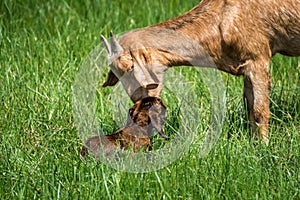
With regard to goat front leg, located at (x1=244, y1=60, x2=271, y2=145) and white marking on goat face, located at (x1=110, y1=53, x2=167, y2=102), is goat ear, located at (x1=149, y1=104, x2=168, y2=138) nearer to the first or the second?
white marking on goat face, located at (x1=110, y1=53, x2=167, y2=102)

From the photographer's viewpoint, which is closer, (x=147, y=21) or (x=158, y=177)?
(x=158, y=177)

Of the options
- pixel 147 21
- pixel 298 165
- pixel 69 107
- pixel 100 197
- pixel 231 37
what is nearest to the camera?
pixel 100 197

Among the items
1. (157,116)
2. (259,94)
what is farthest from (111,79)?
(259,94)

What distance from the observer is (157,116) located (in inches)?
216

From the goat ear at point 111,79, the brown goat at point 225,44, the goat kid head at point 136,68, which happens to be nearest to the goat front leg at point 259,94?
the brown goat at point 225,44

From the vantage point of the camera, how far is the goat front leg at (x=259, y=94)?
5965 millimetres

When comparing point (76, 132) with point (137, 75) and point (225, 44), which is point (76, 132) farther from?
point (225, 44)

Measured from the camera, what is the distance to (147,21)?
855 cm

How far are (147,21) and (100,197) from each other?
3838mm

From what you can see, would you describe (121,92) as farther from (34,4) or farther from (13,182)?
(34,4)

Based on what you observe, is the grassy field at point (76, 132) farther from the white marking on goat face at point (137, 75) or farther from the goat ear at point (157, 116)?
the white marking on goat face at point (137, 75)

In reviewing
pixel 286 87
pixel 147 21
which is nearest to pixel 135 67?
pixel 286 87

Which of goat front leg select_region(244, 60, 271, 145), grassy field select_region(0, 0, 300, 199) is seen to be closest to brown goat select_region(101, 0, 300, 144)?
goat front leg select_region(244, 60, 271, 145)

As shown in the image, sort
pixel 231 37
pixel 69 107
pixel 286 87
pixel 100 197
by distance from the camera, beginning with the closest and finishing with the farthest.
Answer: pixel 100 197 < pixel 231 37 < pixel 69 107 < pixel 286 87
